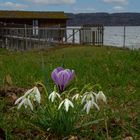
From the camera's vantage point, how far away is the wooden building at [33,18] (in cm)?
4872

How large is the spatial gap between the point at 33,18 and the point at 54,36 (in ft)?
59.8

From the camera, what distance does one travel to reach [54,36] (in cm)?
3145

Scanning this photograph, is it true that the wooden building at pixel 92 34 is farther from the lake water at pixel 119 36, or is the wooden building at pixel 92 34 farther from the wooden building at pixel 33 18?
the wooden building at pixel 33 18

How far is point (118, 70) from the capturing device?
426 inches

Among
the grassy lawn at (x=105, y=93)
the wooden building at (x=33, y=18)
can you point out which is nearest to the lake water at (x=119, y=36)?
the grassy lawn at (x=105, y=93)

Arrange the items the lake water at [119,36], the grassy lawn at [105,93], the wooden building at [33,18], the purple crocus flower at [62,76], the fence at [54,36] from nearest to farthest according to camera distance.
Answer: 1. the purple crocus flower at [62,76]
2. the grassy lawn at [105,93]
3. the lake water at [119,36]
4. the fence at [54,36]
5. the wooden building at [33,18]

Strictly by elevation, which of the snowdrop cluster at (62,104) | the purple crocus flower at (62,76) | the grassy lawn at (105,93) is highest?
the purple crocus flower at (62,76)

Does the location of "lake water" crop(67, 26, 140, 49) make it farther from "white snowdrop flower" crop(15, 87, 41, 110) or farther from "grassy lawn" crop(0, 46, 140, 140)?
"white snowdrop flower" crop(15, 87, 41, 110)

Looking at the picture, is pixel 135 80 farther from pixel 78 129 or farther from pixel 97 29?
pixel 97 29

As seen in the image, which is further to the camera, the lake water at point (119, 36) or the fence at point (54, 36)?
the fence at point (54, 36)

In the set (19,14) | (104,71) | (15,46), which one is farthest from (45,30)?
(104,71)

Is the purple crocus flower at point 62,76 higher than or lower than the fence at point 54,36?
higher

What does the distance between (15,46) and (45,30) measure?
15.7ft

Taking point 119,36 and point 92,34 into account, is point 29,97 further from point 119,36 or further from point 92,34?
point 119,36
